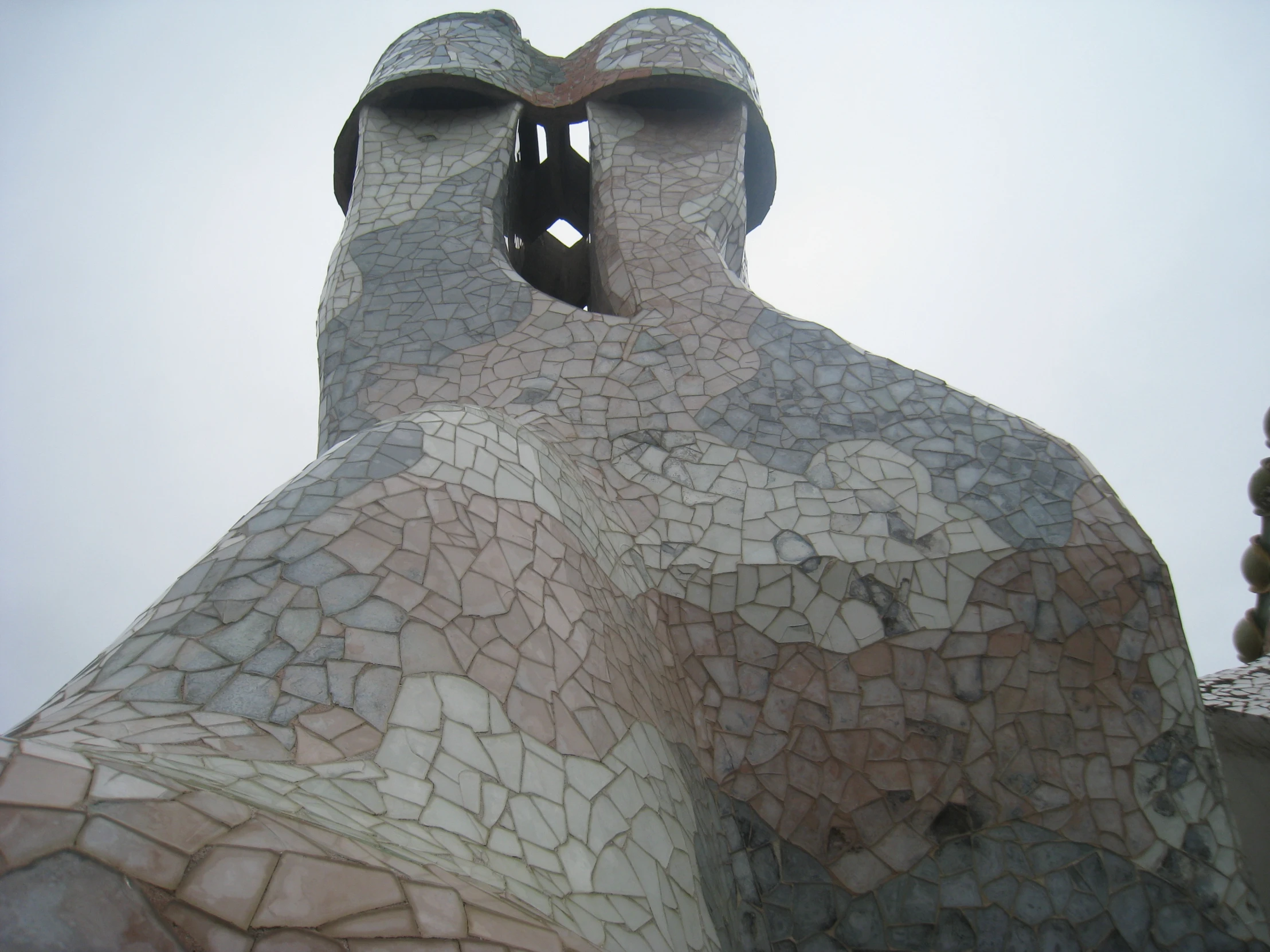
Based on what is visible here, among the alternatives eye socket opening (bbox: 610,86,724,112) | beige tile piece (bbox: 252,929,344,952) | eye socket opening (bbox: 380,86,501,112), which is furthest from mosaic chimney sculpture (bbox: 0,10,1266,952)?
eye socket opening (bbox: 610,86,724,112)

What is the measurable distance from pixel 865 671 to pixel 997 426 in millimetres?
1392

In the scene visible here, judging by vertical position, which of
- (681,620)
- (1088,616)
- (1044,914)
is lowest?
(1044,914)

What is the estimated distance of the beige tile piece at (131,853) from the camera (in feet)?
4.42

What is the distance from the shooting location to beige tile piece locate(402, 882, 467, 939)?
1.48 m

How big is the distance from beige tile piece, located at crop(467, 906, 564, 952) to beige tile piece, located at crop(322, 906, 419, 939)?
0.10 m

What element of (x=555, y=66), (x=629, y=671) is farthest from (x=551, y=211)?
(x=629, y=671)

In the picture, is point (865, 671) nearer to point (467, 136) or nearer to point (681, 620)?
point (681, 620)

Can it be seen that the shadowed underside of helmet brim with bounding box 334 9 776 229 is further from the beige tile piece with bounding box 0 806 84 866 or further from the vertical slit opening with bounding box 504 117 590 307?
the beige tile piece with bounding box 0 806 84 866

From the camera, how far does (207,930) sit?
1331mm

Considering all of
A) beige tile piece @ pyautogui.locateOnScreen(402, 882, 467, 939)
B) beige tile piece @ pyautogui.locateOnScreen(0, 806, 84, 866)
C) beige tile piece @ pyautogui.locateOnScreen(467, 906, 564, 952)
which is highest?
beige tile piece @ pyautogui.locateOnScreen(0, 806, 84, 866)

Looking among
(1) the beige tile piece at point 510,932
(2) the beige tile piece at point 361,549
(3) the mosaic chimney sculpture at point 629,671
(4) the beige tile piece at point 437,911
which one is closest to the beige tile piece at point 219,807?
(3) the mosaic chimney sculpture at point 629,671

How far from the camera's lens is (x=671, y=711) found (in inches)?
126

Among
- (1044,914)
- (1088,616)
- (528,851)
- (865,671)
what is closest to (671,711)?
(865,671)

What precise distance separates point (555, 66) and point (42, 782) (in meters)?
6.63
